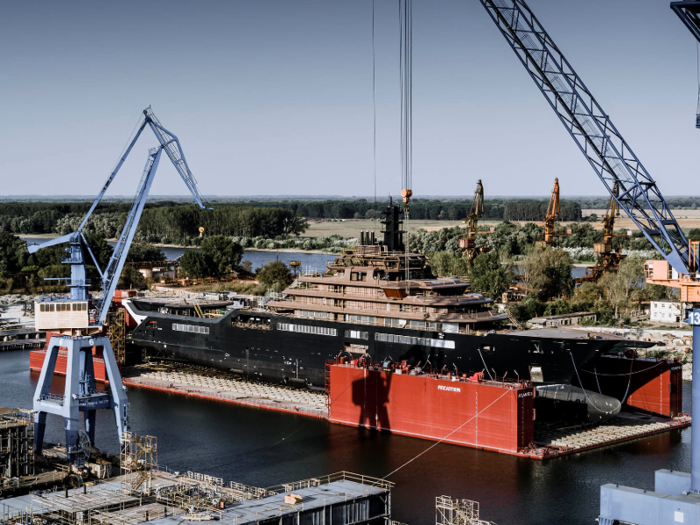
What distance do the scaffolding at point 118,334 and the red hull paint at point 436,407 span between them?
18.0 metres

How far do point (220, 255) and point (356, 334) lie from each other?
60.8m

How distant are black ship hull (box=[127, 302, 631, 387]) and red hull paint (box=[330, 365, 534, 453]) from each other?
9.13 ft

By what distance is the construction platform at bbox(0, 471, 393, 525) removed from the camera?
20406 millimetres

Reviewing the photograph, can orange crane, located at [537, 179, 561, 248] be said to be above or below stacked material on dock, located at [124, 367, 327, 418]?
above

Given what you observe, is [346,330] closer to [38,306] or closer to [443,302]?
[443,302]

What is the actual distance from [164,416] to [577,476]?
18.5 metres

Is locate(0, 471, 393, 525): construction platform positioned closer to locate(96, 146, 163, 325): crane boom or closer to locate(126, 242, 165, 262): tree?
locate(96, 146, 163, 325): crane boom

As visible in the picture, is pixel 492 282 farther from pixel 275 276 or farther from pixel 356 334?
pixel 356 334

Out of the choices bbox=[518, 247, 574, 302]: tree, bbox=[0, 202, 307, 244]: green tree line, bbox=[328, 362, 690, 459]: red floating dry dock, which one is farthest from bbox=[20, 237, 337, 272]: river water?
bbox=[328, 362, 690, 459]: red floating dry dock

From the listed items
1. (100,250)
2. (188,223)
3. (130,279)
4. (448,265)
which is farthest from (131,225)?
(188,223)

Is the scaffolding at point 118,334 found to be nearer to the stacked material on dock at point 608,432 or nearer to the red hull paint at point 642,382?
the stacked material on dock at point 608,432

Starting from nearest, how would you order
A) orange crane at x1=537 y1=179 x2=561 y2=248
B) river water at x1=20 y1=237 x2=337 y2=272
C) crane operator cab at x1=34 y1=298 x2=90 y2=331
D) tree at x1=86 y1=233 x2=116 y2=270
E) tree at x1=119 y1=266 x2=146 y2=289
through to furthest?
crane operator cab at x1=34 y1=298 x2=90 y2=331
tree at x1=119 y1=266 x2=146 y2=289
orange crane at x1=537 y1=179 x2=561 y2=248
tree at x1=86 y1=233 x2=116 y2=270
river water at x1=20 y1=237 x2=337 y2=272

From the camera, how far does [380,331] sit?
42031 mm

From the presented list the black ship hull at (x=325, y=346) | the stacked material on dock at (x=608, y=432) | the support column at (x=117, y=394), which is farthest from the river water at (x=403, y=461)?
the black ship hull at (x=325, y=346)
